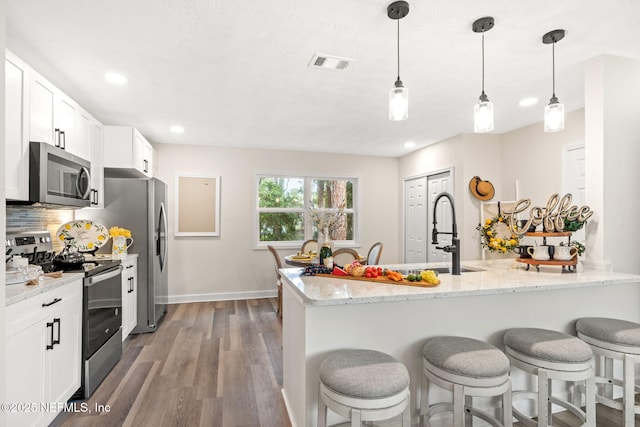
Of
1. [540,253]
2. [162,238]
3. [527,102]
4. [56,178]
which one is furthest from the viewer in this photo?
[162,238]

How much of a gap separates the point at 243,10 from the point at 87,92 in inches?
80.2

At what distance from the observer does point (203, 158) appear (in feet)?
16.9

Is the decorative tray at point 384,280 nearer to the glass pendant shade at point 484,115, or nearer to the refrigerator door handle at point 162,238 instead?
the glass pendant shade at point 484,115

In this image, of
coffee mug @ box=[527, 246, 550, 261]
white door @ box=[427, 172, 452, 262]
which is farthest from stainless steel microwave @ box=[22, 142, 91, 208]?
white door @ box=[427, 172, 452, 262]

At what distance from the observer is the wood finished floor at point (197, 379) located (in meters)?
2.14

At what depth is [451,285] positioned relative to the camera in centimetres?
187

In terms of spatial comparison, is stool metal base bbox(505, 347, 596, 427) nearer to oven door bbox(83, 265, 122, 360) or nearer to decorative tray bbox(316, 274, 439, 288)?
decorative tray bbox(316, 274, 439, 288)

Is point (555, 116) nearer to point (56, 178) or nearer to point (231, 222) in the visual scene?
point (56, 178)

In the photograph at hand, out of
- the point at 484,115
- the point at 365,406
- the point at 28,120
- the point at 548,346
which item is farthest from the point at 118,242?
the point at 548,346

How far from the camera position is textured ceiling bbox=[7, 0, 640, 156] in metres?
1.86

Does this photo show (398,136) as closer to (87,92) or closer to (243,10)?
(243,10)

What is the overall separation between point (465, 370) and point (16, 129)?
9.69ft

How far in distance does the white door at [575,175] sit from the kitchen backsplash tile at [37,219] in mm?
5172

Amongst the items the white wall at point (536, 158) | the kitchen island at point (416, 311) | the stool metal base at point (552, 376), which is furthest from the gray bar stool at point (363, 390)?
the white wall at point (536, 158)
